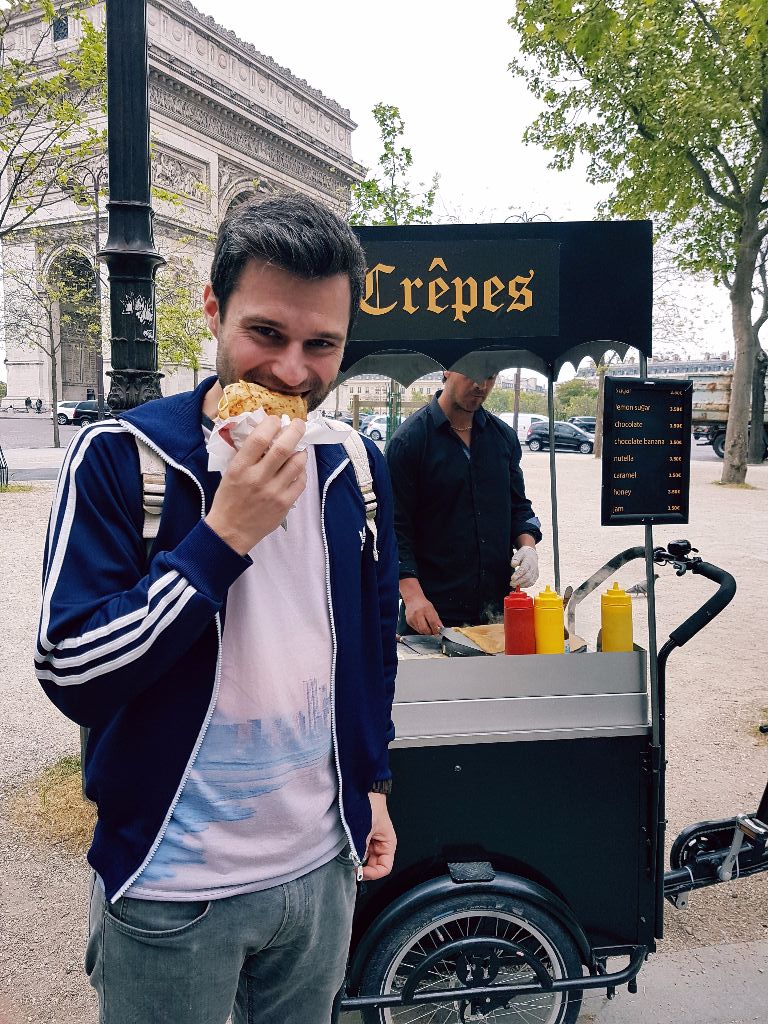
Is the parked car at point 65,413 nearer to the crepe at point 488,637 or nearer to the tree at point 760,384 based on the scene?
the tree at point 760,384

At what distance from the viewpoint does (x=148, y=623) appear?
1126 millimetres

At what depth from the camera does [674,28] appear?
509 inches

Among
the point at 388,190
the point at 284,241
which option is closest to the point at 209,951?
the point at 284,241

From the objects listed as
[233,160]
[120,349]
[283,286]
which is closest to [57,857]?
[120,349]

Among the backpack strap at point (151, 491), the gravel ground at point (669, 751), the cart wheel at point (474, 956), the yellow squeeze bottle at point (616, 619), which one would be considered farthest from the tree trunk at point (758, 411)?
the backpack strap at point (151, 491)

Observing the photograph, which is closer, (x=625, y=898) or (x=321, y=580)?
(x=321, y=580)

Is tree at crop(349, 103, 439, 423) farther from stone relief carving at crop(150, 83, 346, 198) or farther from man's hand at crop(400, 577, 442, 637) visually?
stone relief carving at crop(150, 83, 346, 198)

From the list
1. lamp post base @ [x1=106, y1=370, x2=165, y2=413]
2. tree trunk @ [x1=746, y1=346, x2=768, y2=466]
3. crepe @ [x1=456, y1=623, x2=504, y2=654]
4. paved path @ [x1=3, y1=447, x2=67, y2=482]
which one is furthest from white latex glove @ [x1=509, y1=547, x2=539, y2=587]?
tree trunk @ [x1=746, y1=346, x2=768, y2=466]

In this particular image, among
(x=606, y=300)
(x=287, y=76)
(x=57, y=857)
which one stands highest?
(x=287, y=76)

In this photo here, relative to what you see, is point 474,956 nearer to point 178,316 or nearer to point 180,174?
point 178,316

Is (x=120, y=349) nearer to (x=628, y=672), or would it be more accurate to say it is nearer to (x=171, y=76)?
(x=628, y=672)

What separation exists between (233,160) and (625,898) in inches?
1875

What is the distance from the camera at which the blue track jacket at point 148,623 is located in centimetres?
114

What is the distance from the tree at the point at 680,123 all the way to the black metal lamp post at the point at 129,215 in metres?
8.62
